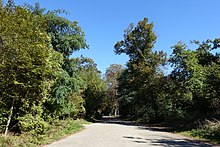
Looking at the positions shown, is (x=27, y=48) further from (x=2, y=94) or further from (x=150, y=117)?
(x=150, y=117)

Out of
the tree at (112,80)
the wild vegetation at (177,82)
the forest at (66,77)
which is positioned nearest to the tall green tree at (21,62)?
the forest at (66,77)

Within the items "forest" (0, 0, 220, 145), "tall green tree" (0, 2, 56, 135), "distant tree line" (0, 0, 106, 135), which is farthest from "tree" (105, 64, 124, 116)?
"tall green tree" (0, 2, 56, 135)

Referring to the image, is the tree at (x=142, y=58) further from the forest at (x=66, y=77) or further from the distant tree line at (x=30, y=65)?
the distant tree line at (x=30, y=65)

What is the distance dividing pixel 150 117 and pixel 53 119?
22.7m

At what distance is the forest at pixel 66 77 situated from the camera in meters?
11.4

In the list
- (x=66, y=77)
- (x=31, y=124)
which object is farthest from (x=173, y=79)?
(x=31, y=124)

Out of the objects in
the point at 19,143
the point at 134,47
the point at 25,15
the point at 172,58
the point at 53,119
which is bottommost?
the point at 19,143

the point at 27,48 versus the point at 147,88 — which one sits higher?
the point at 147,88

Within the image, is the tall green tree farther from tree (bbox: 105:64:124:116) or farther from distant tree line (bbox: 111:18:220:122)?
tree (bbox: 105:64:124:116)

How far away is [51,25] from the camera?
1947cm

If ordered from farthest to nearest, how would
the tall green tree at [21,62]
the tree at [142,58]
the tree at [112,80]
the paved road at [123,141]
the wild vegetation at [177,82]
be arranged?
the tree at [112,80] < the tree at [142,58] < the wild vegetation at [177,82] < the paved road at [123,141] < the tall green tree at [21,62]

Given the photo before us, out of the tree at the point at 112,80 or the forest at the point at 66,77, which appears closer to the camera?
the forest at the point at 66,77

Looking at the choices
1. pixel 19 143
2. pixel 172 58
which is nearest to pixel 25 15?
pixel 19 143

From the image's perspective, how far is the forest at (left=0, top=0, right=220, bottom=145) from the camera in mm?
11416
